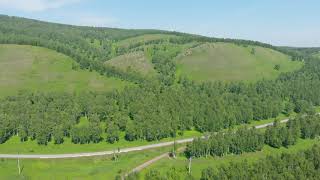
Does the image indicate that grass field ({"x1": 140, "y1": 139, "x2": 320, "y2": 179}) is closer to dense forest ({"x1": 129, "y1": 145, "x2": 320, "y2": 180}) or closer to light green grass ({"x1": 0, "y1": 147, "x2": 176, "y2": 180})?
light green grass ({"x1": 0, "y1": 147, "x2": 176, "y2": 180})

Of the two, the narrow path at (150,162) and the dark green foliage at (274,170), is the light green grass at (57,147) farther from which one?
the dark green foliage at (274,170)

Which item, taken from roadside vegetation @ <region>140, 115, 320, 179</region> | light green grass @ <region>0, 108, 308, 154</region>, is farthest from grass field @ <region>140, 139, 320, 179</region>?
light green grass @ <region>0, 108, 308, 154</region>

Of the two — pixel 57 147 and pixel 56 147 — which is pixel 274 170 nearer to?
pixel 57 147

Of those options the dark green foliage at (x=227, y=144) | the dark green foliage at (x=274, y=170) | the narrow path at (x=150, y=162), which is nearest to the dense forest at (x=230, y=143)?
the dark green foliage at (x=227, y=144)

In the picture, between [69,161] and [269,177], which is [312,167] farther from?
[69,161]

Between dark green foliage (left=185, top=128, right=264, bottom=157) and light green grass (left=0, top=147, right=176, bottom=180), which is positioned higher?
dark green foliage (left=185, top=128, right=264, bottom=157)

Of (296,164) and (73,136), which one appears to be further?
(73,136)

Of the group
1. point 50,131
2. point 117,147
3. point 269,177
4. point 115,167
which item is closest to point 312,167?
point 269,177

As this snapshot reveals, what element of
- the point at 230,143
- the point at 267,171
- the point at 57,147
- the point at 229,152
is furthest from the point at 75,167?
the point at 267,171

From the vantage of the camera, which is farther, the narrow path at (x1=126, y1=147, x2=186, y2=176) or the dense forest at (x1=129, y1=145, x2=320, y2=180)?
the narrow path at (x1=126, y1=147, x2=186, y2=176)
